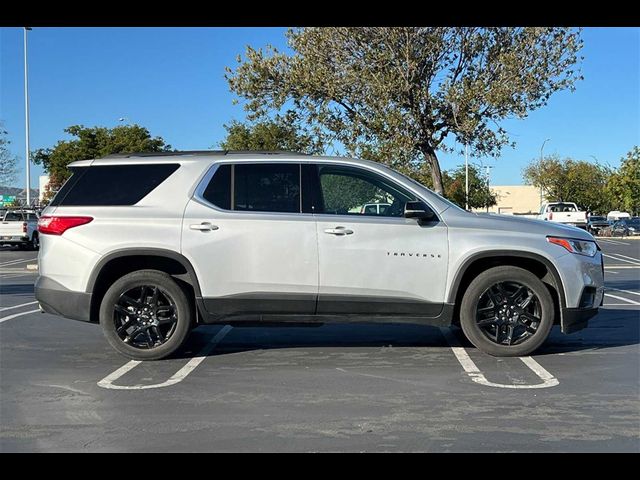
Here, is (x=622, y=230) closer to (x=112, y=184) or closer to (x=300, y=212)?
(x=300, y=212)

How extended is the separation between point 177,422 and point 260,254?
2.03m

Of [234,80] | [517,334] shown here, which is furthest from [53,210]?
[234,80]

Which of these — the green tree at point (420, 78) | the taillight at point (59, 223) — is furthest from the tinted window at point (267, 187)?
the green tree at point (420, 78)

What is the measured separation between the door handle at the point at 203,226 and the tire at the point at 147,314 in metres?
0.55

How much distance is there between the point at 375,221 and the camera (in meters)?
6.59

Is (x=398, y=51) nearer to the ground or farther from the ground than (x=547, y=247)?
farther from the ground

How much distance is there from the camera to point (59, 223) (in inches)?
263

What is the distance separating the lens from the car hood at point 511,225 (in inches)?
261

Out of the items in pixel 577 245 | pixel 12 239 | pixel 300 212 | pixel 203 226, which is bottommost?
pixel 12 239

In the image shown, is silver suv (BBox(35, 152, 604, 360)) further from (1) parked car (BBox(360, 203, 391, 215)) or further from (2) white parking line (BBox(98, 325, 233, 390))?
(2) white parking line (BBox(98, 325, 233, 390))

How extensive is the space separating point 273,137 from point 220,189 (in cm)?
2302

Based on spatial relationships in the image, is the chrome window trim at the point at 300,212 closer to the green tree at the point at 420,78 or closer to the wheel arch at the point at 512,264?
the wheel arch at the point at 512,264

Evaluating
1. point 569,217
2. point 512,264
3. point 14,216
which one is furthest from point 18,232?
point 512,264

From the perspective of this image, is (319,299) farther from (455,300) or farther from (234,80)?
(234,80)
